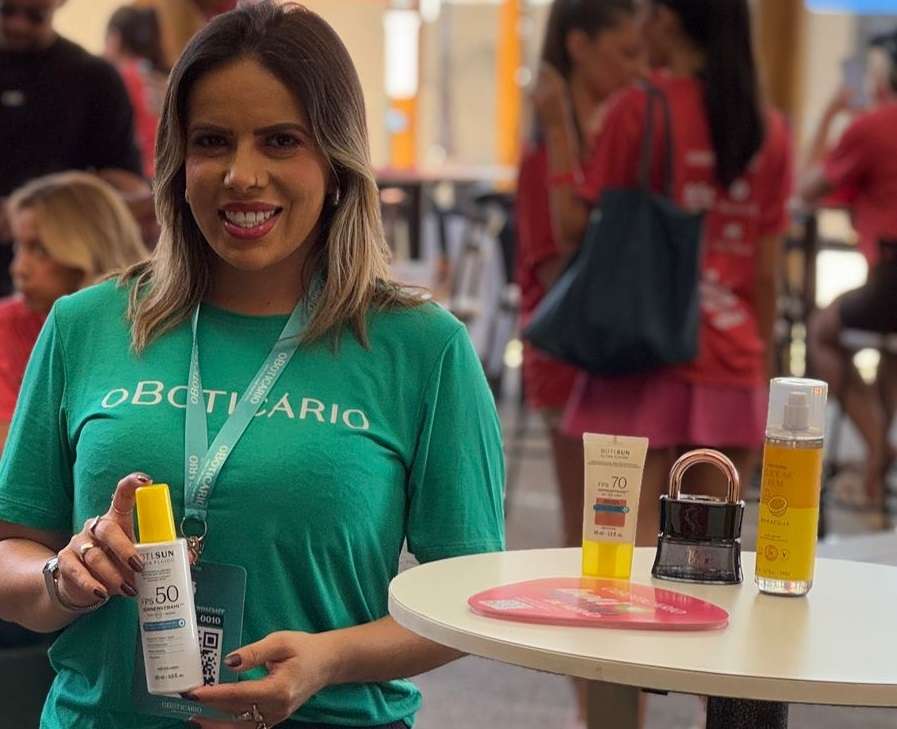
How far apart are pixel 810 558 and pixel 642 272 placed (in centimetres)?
173

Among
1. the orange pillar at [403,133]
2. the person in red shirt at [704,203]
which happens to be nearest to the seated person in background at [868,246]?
the person in red shirt at [704,203]

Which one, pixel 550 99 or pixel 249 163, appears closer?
pixel 249 163

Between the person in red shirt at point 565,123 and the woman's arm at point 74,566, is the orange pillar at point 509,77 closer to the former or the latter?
the person in red shirt at point 565,123

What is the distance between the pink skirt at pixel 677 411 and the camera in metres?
3.35

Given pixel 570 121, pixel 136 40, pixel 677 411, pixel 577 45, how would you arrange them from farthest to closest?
pixel 136 40, pixel 577 45, pixel 570 121, pixel 677 411

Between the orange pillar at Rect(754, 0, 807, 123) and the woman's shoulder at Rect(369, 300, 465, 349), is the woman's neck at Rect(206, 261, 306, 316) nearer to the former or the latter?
the woman's shoulder at Rect(369, 300, 465, 349)

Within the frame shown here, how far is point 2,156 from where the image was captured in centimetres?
426

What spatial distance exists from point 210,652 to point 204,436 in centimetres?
22

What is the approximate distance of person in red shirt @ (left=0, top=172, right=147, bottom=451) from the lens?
3240 mm

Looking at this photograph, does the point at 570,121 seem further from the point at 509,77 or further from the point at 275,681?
the point at 509,77

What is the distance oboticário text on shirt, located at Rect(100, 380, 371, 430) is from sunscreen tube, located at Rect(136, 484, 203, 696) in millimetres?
259

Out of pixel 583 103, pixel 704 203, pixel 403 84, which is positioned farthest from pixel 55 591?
pixel 403 84

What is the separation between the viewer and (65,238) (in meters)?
3.28

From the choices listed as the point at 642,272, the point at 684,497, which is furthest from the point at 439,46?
the point at 684,497
